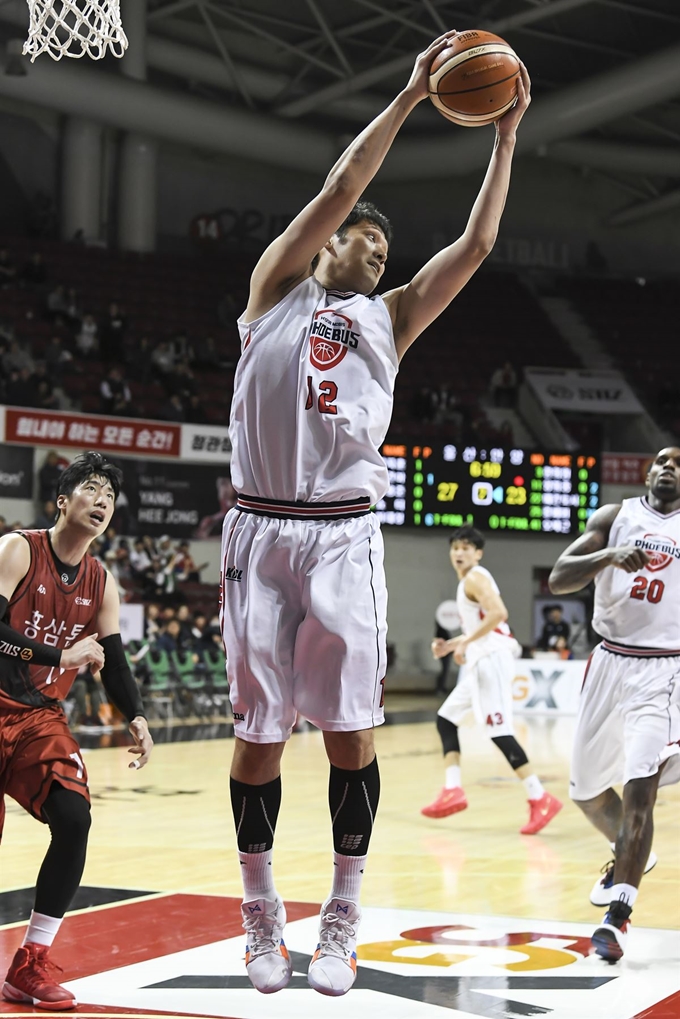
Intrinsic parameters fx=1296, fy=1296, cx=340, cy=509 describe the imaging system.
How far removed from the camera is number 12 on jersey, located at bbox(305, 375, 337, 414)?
390cm

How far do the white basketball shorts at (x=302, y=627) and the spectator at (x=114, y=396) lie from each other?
15.5m

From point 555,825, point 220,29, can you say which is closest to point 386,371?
point 555,825

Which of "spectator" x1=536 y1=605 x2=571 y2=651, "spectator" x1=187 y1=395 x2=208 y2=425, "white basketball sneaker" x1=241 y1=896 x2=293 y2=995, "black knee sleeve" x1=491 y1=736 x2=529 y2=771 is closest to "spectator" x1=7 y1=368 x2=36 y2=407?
"spectator" x1=187 y1=395 x2=208 y2=425

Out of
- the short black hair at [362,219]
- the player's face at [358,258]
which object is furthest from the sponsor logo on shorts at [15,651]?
the short black hair at [362,219]

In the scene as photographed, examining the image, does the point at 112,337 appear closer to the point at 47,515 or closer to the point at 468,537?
the point at 47,515

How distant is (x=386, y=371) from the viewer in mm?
4059

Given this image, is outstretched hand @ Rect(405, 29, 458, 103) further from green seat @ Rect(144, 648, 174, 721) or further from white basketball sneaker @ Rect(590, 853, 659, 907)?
green seat @ Rect(144, 648, 174, 721)

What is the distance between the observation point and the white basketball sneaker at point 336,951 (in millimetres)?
3787

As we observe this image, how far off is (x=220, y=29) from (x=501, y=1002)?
2289 cm

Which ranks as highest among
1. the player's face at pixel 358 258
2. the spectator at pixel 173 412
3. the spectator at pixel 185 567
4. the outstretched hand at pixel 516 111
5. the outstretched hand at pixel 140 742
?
the spectator at pixel 173 412

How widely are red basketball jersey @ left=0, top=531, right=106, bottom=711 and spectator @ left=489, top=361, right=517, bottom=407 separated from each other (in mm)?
19253

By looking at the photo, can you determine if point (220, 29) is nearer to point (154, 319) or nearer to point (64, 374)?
point (154, 319)

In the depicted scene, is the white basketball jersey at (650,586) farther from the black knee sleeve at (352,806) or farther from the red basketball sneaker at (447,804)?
the red basketball sneaker at (447,804)

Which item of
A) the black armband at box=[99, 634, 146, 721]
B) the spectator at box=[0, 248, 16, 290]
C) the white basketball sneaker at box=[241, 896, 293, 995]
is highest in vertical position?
the spectator at box=[0, 248, 16, 290]
